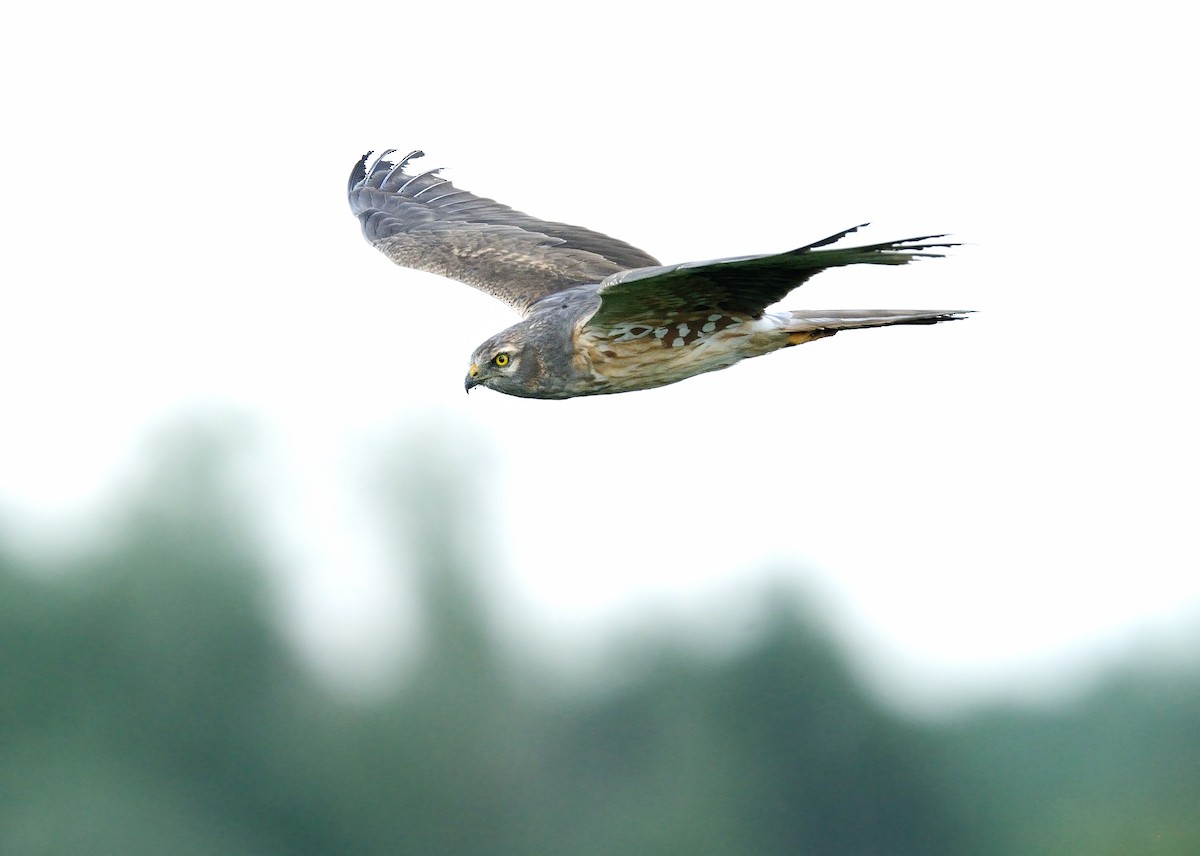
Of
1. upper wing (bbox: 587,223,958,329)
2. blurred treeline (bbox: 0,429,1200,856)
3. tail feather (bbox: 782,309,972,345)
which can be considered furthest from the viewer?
blurred treeline (bbox: 0,429,1200,856)

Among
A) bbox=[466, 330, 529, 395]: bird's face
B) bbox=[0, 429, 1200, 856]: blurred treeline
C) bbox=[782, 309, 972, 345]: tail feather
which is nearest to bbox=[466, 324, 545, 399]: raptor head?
bbox=[466, 330, 529, 395]: bird's face

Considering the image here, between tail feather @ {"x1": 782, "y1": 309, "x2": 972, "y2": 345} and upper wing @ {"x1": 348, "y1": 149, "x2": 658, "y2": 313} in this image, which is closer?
tail feather @ {"x1": 782, "y1": 309, "x2": 972, "y2": 345}

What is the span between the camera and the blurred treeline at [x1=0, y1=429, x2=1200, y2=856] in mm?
45312

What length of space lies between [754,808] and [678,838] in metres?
4.09

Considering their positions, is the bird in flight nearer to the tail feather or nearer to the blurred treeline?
the tail feather

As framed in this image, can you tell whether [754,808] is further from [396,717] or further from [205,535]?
[205,535]

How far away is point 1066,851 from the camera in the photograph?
47.3m

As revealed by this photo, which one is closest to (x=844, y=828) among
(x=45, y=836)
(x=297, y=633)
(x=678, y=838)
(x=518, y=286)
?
(x=678, y=838)

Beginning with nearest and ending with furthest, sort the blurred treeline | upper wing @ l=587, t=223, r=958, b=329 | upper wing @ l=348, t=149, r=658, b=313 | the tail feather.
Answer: upper wing @ l=587, t=223, r=958, b=329, the tail feather, upper wing @ l=348, t=149, r=658, b=313, the blurred treeline

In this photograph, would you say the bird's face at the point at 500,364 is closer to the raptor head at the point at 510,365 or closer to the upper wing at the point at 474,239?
the raptor head at the point at 510,365

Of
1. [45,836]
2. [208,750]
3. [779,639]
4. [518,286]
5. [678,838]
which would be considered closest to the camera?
[518,286]

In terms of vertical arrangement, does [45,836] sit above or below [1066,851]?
above

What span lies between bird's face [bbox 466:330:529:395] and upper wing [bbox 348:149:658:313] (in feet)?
4.97

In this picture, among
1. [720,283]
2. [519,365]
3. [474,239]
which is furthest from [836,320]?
[474,239]
